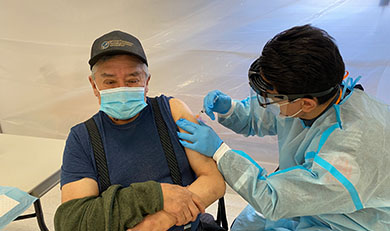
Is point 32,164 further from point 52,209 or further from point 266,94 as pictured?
point 266,94

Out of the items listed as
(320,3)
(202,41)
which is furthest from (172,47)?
(320,3)

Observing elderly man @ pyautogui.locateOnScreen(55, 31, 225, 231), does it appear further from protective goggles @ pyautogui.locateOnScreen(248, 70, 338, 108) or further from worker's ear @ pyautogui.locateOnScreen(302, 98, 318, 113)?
worker's ear @ pyautogui.locateOnScreen(302, 98, 318, 113)

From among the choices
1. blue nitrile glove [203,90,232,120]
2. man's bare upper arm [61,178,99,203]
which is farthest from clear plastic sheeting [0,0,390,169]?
man's bare upper arm [61,178,99,203]

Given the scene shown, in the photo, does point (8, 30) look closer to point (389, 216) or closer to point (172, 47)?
point (172, 47)

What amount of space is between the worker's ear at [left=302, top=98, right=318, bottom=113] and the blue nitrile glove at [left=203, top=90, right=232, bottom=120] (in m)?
0.52

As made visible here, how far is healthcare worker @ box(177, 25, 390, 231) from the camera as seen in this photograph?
989mm

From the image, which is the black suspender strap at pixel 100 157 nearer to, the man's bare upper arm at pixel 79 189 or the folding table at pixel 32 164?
the man's bare upper arm at pixel 79 189

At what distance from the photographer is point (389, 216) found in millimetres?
1101

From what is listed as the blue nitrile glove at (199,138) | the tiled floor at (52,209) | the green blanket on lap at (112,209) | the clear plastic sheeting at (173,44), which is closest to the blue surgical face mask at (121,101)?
the blue nitrile glove at (199,138)

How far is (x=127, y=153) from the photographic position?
1.17 metres

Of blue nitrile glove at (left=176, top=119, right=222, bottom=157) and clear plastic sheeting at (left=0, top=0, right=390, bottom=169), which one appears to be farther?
clear plastic sheeting at (left=0, top=0, right=390, bottom=169)

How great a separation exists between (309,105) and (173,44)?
1.50 meters

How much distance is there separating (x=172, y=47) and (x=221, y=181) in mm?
1481

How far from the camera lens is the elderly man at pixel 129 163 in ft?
3.25
